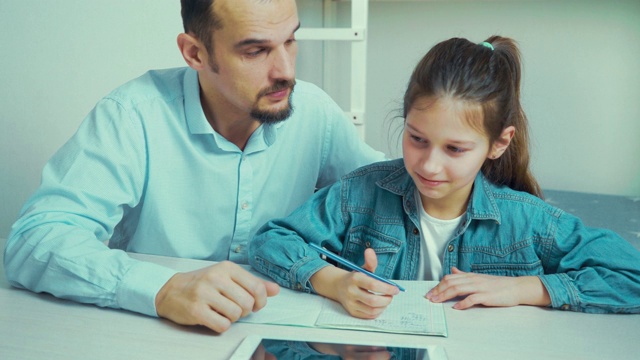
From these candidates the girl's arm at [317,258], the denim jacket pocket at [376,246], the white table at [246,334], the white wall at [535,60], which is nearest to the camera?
the white table at [246,334]

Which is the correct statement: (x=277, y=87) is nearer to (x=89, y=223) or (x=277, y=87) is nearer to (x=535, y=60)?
(x=89, y=223)

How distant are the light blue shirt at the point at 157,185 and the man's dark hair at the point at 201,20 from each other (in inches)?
3.6

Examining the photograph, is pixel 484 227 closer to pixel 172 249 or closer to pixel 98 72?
pixel 172 249

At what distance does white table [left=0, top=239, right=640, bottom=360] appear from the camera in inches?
30.9

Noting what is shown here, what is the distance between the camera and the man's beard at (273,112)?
1.17m

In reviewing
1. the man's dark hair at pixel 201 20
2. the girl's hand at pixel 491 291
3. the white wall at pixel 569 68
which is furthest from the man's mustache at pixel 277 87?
the white wall at pixel 569 68

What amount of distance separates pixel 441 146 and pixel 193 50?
1.59ft

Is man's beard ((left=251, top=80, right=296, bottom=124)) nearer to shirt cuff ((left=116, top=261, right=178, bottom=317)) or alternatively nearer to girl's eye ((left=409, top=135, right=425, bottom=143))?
girl's eye ((left=409, top=135, right=425, bottom=143))

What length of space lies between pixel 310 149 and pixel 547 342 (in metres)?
0.65

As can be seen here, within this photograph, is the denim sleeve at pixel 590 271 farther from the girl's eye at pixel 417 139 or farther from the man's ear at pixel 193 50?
the man's ear at pixel 193 50

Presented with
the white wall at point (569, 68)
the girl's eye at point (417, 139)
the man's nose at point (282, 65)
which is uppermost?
the man's nose at point (282, 65)

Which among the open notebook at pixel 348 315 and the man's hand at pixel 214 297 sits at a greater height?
the man's hand at pixel 214 297

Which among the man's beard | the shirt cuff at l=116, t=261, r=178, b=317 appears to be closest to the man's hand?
the shirt cuff at l=116, t=261, r=178, b=317

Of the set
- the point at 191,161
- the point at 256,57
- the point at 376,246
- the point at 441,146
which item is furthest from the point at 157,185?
the point at 441,146
